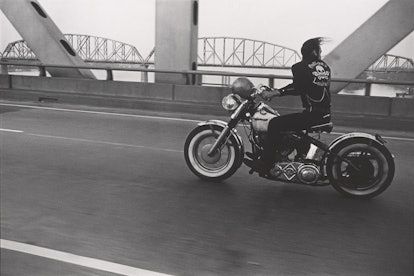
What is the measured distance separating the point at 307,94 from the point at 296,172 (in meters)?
0.88

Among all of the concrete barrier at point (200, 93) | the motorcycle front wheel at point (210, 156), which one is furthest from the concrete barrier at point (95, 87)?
the motorcycle front wheel at point (210, 156)

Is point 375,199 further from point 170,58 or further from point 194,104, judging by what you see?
point 170,58

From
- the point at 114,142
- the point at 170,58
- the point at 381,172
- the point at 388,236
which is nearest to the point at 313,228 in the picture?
the point at 388,236

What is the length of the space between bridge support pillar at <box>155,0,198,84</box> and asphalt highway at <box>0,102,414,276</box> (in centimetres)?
673

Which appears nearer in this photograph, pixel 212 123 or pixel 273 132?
pixel 273 132

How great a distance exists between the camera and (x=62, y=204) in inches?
205

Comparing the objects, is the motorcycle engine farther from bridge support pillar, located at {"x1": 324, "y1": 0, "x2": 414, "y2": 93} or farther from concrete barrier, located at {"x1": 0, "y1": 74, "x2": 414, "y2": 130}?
bridge support pillar, located at {"x1": 324, "y1": 0, "x2": 414, "y2": 93}

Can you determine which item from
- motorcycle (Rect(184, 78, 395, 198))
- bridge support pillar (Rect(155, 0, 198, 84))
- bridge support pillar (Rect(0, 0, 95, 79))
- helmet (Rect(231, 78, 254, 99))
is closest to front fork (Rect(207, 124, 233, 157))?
motorcycle (Rect(184, 78, 395, 198))

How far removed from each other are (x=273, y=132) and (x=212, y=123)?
88 centimetres

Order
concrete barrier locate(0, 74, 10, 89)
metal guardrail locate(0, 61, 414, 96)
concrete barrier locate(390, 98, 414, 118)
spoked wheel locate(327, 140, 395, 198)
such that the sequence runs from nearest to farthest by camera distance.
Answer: spoked wheel locate(327, 140, 395, 198) < concrete barrier locate(390, 98, 414, 118) < metal guardrail locate(0, 61, 414, 96) < concrete barrier locate(0, 74, 10, 89)

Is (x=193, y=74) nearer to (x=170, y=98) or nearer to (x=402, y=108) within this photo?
(x=170, y=98)

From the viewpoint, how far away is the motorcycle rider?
18.0 feet

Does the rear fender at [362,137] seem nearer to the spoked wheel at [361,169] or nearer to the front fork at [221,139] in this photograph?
the spoked wheel at [361,169]

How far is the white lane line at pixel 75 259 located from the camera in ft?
11.9
